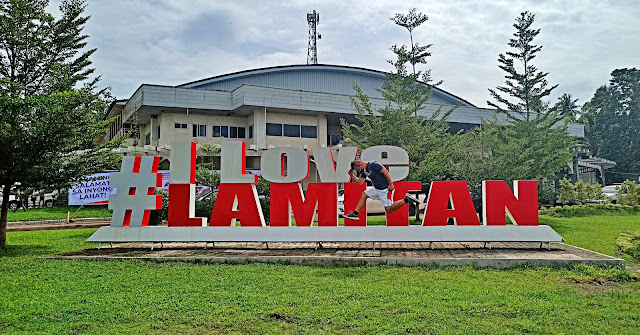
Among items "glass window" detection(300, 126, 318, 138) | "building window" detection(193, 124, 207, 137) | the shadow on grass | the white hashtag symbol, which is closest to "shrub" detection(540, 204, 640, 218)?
"glass window" detection(300, 126, 318, 138)

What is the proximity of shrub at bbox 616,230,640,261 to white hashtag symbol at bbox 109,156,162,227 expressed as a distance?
10543 millimetres

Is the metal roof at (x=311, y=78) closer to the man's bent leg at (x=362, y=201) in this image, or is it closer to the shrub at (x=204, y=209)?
the shrub at (x=204, y=209)

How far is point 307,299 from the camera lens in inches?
269

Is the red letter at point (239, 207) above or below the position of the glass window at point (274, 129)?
Answer: below

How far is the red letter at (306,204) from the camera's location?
11391 mm

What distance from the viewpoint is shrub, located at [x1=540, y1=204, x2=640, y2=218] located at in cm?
2272

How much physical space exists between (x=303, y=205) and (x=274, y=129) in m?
23.9

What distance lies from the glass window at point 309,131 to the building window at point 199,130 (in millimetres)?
6990

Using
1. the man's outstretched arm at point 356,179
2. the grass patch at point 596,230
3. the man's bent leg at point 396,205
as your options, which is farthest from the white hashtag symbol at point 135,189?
the grass patch at point 596,230

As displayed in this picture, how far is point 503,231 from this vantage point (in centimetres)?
1073

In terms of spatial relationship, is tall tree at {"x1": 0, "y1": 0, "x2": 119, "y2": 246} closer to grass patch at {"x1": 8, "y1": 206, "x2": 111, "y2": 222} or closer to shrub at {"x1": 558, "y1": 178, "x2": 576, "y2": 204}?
grass patch at {"x1": 8, "y1": 206, "x2": 111, "y2": 222}

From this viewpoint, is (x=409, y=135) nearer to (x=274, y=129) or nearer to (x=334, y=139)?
(x=274, y=129)

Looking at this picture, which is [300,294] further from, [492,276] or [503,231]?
[503,231]

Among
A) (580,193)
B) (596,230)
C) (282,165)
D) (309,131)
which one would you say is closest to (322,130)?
(309,131)
